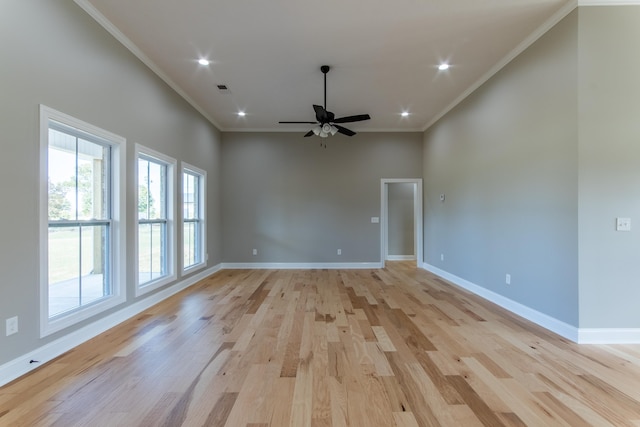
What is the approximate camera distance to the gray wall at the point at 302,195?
6.80 metres

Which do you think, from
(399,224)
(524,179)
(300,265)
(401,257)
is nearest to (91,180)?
(300,265)

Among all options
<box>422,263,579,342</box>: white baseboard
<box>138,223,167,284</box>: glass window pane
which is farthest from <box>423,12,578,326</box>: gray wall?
<box>138,223,167,284</box>: glass window pane

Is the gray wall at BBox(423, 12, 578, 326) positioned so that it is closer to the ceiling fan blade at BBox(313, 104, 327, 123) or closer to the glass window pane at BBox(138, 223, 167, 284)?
the ceiling fan blade at BBox(313, 104, 327, 123)

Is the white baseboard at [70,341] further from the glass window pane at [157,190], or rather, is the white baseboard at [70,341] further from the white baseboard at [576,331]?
the white baseboard at [576,331]

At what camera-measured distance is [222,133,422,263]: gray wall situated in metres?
6.80

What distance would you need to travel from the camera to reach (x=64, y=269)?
2715 mm

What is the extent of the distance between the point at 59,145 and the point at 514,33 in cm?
473

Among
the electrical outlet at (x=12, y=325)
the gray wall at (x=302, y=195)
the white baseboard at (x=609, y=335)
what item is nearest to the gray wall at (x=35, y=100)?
the electrical outlet at (x=12, y=325)

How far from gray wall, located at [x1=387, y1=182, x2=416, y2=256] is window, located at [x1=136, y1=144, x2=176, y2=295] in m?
5.56

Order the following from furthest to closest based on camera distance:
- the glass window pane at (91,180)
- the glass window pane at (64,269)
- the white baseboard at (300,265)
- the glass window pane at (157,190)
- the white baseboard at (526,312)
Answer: the white baseboard at (300,265) → the glass window pane at (157,190) → the glass window pane at (91,180) → the white baseboard at (526,312) → the glass window pane at (64,269)

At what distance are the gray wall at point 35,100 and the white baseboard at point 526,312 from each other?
462 centimetres

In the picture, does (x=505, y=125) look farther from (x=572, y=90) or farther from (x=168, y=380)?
(x=168, y=380)

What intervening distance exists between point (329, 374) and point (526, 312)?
2578 millimetres

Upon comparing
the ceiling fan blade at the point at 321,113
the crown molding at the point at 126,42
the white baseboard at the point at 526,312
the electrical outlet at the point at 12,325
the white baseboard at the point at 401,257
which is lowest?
the white baseboard at the point at 401,257
